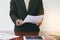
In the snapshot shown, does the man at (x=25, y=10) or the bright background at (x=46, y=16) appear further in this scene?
the bright background at (x=46, y=16)

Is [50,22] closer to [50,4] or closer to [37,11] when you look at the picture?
[50,4]

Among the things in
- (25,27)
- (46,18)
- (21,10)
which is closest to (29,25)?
(25,27)

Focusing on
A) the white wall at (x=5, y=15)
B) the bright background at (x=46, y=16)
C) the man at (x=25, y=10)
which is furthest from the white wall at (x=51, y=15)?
the man at (x=25, y=10)

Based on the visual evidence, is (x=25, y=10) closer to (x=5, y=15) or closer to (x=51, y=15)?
(x=5, y=15)

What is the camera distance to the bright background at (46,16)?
10.9ft

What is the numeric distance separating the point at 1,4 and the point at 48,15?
1.16 meters

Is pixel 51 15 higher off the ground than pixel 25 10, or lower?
lower

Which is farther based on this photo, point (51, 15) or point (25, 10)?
point (51, 15)

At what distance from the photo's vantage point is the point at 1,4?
331cm

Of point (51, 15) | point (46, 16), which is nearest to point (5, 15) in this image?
point (46, 16)

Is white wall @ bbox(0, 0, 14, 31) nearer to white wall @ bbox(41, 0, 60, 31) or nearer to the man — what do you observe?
white wall @ bbox(41, 0, 60, 31)

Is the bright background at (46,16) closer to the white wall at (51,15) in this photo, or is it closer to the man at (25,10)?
the white wall at (51,15)

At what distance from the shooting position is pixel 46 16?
3398mm

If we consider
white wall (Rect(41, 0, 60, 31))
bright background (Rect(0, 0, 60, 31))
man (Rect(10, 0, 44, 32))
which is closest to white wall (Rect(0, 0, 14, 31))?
bright background (Rect(0, 0, 60, 31))
